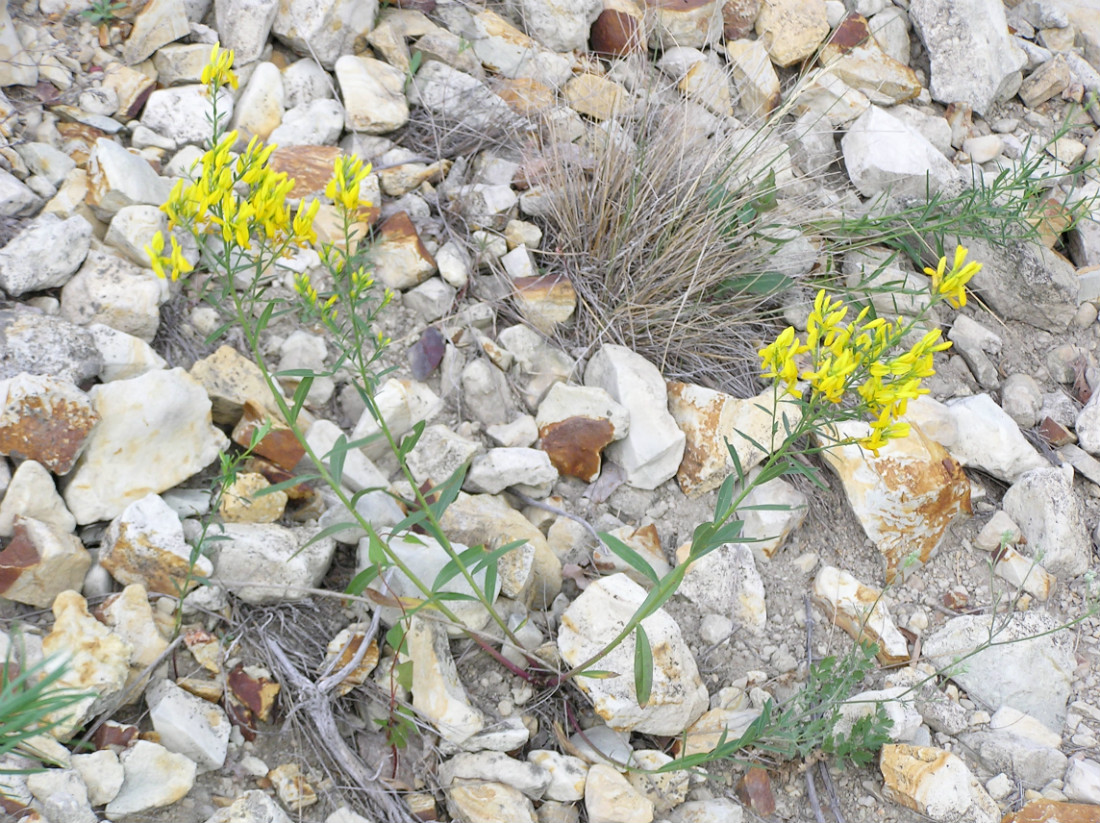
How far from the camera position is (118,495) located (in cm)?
222

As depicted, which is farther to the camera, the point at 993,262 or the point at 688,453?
the point at 993,262

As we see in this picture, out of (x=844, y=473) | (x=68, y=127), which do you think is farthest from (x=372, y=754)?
(x=68, y=127)

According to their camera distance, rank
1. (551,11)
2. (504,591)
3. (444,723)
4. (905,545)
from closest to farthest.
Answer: (444,723) → (504,591) → (905,545) → (551,11)

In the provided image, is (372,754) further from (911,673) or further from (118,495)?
(911,673)

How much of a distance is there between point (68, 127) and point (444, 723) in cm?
222

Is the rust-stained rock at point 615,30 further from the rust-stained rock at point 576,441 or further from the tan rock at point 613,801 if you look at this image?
the tan rock at point 613,801

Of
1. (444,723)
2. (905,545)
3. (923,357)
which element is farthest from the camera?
(905,545)

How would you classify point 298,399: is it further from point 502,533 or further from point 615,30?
point 615,30

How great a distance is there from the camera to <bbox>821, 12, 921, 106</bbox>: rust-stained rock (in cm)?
401

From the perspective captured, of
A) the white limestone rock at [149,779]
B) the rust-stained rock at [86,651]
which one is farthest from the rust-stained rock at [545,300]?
the white limestone rock at [149,779]

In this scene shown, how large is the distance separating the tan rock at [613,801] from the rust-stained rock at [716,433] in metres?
1.01

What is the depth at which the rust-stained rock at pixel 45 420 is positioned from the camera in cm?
210

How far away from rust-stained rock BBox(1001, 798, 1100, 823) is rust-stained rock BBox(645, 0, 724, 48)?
3.04m

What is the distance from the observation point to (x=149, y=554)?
2.11 meters
